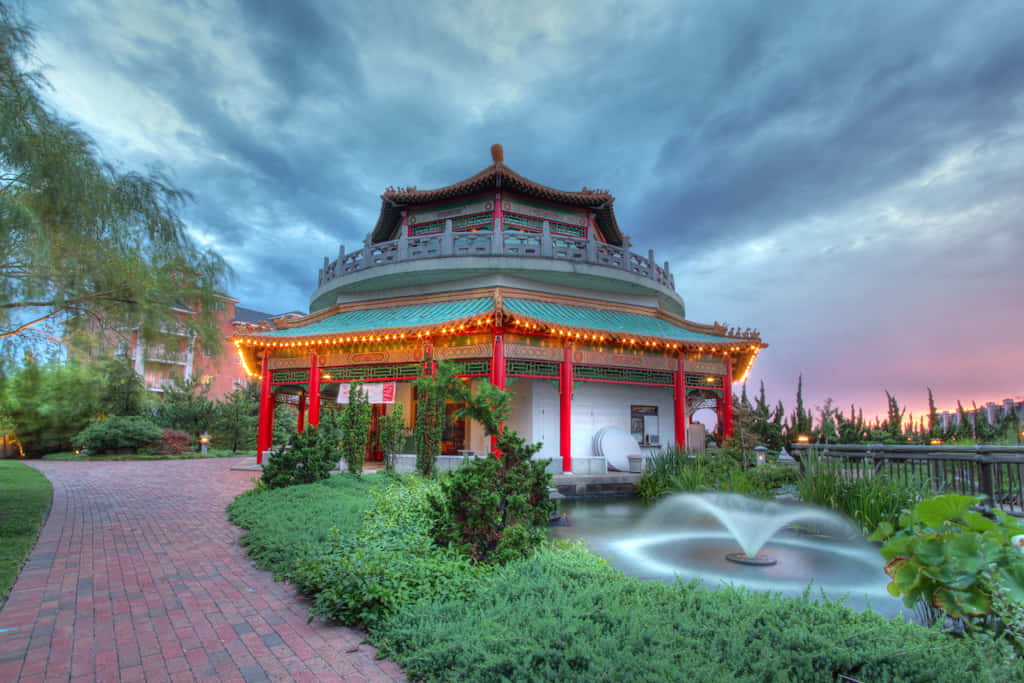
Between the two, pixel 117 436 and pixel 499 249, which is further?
pixel 117 436

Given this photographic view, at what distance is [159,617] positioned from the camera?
5.00 meters

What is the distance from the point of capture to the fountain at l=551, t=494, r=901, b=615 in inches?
251

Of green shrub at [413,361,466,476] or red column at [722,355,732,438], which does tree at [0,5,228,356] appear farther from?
red column at [722,355,732,438]

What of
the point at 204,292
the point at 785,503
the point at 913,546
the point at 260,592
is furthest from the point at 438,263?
the point at 913,546

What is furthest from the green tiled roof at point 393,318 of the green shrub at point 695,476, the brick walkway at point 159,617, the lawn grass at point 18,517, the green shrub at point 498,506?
the green shrub at point 498,506

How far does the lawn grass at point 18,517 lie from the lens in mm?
6449

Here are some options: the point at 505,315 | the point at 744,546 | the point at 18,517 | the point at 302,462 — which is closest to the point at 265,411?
the point at 302,462

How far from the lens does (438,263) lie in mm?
19219

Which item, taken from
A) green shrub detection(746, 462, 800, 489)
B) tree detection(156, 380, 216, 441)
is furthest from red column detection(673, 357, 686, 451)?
tree detection(156, 380, 216, 441)

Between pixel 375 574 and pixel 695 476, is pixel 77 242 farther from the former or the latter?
pixel 695 476

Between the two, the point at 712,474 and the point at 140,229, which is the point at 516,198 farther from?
the point at 140,229

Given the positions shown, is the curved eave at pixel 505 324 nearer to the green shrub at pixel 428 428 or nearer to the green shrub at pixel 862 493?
the green shrub at pixel 428 428

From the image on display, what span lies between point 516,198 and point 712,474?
12.6m

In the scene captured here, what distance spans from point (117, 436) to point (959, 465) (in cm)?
2947
